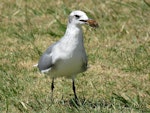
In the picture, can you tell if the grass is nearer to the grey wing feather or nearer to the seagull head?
the grey wing feather

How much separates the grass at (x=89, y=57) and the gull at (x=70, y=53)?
394mm

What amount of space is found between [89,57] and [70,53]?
269cm

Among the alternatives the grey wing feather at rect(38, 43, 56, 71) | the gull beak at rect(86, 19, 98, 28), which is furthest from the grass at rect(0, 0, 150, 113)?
the gull beak at rect(86, 19, 98, 28)

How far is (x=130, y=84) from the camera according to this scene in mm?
8867

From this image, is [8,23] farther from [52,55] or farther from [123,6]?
[52,55]

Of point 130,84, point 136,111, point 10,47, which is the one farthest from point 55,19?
point 136,111

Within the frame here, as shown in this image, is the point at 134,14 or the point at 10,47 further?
A: the point at 134,14

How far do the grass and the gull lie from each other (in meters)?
0.39

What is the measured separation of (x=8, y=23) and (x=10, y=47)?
1369 mm

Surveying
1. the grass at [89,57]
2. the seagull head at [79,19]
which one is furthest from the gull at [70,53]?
the grass at [89,57]

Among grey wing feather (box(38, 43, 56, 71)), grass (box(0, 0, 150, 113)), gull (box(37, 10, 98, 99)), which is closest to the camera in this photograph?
gull (box(37, 10, 98, 99))

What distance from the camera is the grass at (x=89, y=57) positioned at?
300 inches

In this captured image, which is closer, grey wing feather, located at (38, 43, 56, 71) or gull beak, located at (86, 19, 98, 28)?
gull beak, located at (86, 19, 98, 28)

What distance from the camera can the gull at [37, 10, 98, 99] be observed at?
7.50 meters
